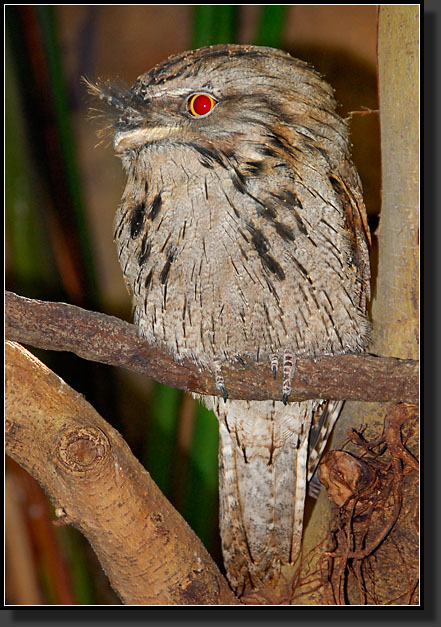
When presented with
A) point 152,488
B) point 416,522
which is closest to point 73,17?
point 152,488

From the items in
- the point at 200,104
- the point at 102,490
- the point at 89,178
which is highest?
the point at 89,178

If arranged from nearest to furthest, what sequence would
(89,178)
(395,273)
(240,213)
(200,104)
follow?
1. (200,104)
2. (240,213)
3. (395,273)
4. (89,178)

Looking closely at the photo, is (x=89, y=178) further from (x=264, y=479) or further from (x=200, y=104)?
(x=264, y=479)

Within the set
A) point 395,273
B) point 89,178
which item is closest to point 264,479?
point 395,273

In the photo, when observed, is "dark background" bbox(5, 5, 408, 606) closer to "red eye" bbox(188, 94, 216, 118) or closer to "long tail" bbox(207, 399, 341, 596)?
"long tail" bbox(207, 399, 341, 596)

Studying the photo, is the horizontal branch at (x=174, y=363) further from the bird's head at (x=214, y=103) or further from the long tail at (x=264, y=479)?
the bird's head at (x=214, y=103)

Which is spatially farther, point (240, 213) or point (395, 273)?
point (395, 273)

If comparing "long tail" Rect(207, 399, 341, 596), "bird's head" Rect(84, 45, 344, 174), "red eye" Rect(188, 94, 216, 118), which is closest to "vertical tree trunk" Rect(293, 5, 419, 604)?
"long tail" Rect(207, 399, 341, 596)
